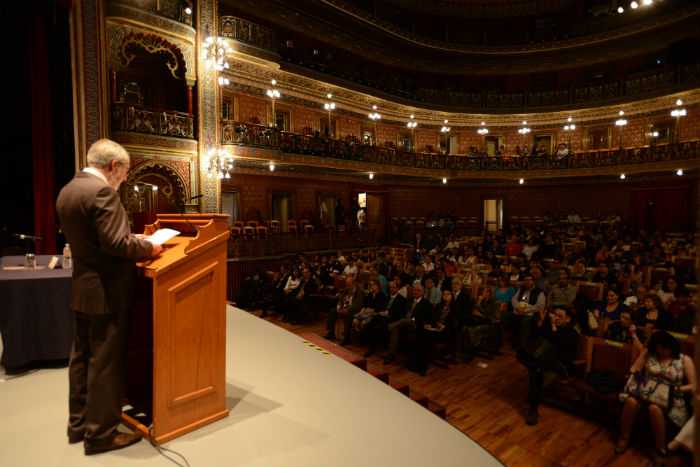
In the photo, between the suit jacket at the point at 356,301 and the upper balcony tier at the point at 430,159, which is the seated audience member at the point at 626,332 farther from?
the upper balcony tier at the point at 430,159

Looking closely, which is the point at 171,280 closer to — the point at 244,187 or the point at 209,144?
the point at 209,144

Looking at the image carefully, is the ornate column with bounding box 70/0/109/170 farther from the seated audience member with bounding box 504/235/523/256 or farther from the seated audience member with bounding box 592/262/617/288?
the seated audience member with bounding box 504/235/523/256

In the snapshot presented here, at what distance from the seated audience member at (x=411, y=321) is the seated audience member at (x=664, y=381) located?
2.59 meters

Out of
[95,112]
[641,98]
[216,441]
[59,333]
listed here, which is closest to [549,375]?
[216,441]

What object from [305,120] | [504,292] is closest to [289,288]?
[504,292]

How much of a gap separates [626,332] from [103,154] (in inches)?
199

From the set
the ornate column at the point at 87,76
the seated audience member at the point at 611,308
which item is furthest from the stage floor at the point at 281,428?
the ornate column at the point at 87,76

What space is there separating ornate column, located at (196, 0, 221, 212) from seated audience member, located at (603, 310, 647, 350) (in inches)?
357

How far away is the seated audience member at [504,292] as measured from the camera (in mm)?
6559

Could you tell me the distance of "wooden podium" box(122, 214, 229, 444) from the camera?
6.23ft

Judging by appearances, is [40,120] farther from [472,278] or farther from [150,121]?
[472,278]

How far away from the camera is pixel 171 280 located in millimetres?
1927

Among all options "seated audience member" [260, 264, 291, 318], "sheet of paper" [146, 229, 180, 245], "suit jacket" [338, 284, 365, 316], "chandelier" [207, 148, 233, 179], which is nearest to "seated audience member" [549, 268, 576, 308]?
"suit jacket" [338, 284, 365, 316]

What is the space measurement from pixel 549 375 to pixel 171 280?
408 cm
